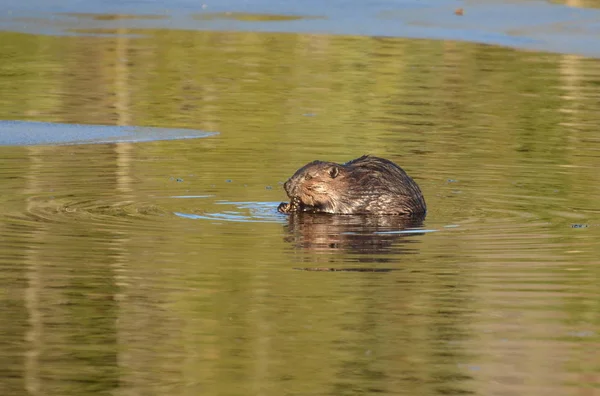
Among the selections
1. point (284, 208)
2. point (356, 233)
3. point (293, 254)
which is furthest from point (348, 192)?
point (293, 254)

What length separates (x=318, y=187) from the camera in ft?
37.9

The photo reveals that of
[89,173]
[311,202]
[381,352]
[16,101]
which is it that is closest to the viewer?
[381,352]

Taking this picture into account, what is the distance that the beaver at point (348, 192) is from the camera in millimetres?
11492

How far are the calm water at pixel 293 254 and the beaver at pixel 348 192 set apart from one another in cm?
23

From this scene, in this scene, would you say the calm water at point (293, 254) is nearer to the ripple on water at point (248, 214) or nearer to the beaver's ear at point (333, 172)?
the ripple on water at point (248, 214)

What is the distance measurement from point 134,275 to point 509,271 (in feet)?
7.03

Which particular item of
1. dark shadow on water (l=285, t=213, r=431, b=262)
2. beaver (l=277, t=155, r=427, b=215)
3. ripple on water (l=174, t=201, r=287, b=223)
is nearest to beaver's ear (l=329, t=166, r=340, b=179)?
beaver (l=277, t=155, r=427, b=215)

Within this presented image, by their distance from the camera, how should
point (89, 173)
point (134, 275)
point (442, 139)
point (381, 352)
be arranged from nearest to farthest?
point (381, 352) < point (134, 275) < point (89, 173) < point (442, 139)

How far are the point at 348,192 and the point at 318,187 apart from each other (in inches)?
8.7

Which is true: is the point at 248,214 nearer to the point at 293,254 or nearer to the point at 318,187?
the point at 318,187

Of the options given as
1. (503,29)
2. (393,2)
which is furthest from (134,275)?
(393,2)

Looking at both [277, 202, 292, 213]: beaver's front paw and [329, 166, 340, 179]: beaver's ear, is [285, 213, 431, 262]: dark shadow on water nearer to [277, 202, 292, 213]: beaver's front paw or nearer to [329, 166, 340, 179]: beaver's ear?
[277, 202, 292, 213]: beaver's front paw

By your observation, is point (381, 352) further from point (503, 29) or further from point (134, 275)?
point (503, 29)

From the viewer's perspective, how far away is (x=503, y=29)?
89.9ft
